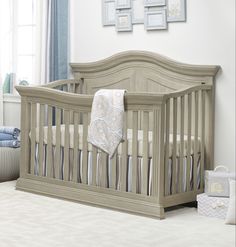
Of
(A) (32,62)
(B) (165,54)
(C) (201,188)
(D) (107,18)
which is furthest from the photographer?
(A) (32,62)

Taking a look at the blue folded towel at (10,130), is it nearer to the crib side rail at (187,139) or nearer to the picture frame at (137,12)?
the picture frame at (137,12)

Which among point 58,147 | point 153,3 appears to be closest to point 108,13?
point 153,3

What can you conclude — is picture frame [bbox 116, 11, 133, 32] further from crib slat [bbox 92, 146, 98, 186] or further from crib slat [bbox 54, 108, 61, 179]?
crib slat [bbox 92, 146, 98, 186]

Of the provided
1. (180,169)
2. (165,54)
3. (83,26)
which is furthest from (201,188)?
(83,26)

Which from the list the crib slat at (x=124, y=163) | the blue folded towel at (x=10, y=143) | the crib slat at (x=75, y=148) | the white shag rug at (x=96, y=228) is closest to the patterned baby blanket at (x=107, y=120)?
the crib slat at (x=124, y=163)

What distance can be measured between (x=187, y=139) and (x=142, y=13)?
3.40 ft

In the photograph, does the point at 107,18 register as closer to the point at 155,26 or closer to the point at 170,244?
the point at 155,26

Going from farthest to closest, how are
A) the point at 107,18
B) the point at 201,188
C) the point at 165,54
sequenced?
the point at 107,18 → the point at 165,54 → the point at 201,188

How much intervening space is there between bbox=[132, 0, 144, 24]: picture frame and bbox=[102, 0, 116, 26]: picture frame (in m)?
0.20

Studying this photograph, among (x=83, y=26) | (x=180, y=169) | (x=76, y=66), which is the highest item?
(x=83, y=26)

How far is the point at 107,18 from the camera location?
15.2 feet

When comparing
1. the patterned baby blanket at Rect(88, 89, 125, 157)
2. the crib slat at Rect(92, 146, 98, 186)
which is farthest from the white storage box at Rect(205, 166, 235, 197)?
the crib slat at Rect(92, 146, 98, 186)

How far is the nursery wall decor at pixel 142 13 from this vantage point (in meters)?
4.17

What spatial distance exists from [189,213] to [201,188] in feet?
0.94
